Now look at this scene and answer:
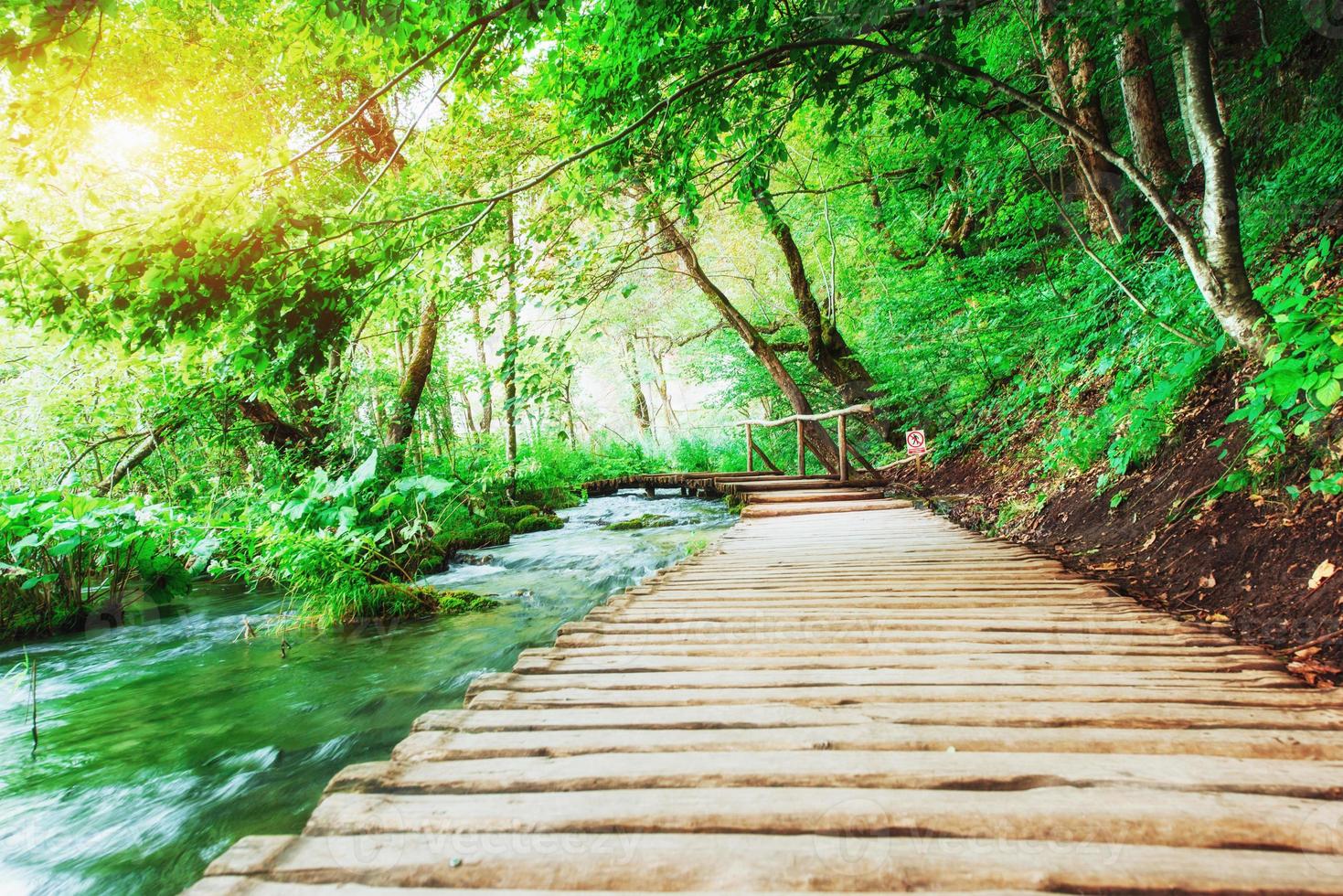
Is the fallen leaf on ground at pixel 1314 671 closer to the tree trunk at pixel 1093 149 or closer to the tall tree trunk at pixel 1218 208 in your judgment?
the tall tree trunk at pixel 1218 208

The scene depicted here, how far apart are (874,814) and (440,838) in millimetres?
976

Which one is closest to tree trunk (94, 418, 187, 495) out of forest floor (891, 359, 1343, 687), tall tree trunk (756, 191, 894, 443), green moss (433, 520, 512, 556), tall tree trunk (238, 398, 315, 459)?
tall tree trunk (238, 398, 315, 459)

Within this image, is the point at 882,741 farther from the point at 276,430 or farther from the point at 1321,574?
the point at 276,430

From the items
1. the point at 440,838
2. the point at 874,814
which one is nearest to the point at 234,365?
the point at 440,838

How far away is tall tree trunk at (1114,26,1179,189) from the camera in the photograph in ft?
19.1

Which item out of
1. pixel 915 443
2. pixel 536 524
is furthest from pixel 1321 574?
pixel 536 524

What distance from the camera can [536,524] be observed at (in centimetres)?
1087

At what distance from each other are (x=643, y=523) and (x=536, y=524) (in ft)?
6.43

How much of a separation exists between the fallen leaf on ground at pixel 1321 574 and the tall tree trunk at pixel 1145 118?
4.76 meters

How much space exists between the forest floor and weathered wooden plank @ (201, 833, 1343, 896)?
4.69 feet

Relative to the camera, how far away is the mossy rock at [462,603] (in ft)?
19.1

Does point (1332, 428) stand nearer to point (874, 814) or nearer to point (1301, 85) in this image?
point (874, 814)

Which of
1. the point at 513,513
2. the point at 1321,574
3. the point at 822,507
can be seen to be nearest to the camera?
the point at 1321,574

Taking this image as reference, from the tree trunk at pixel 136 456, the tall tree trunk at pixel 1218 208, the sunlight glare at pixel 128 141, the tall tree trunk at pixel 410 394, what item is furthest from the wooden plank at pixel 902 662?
the sunlight glare at pixel 128 141
